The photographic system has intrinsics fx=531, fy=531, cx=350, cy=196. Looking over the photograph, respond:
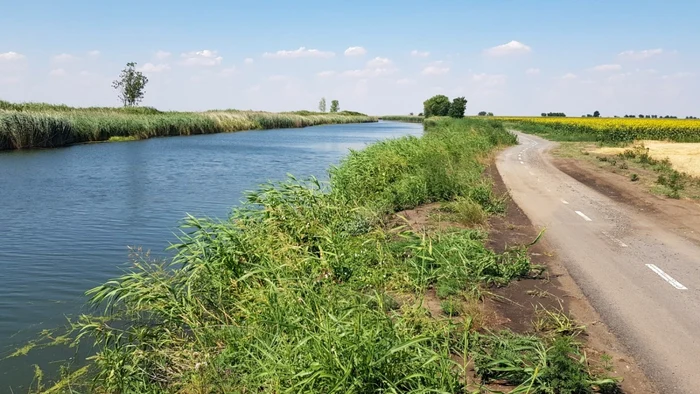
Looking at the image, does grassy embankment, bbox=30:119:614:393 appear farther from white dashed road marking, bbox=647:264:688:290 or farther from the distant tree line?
the distant tree line

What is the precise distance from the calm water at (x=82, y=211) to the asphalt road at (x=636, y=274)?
24.3 ft

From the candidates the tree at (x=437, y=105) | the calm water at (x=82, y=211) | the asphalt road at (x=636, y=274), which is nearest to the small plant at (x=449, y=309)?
the asphalt road at (x=636, y=274)

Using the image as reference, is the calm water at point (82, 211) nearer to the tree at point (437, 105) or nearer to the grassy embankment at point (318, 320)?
the grassy embankment at point (318, 320)

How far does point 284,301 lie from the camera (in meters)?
6.57

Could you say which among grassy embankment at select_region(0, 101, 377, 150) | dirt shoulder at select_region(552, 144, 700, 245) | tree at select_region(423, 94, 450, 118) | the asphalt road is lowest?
dirt shoulder at select_region(552, 144, 700, 245)

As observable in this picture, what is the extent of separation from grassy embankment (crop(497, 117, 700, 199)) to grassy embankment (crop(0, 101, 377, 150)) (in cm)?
3594

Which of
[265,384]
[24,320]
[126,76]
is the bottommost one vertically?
[24,320]

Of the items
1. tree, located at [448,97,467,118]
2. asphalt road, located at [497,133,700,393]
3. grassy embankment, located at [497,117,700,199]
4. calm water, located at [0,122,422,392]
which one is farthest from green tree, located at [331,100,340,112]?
asphalt road, located at [497,133,700,393]

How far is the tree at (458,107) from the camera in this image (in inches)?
4045

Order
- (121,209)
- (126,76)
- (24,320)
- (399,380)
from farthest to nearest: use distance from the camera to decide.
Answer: (126,76)
(121,209)
(24,320)
(399,380)

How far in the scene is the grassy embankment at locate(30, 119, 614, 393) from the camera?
4941 millimetres

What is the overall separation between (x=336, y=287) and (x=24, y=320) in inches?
193

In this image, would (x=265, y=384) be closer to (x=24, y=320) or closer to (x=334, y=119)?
(x=24, y=320)

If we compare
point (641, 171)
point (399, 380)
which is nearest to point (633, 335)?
point (399, 380)
